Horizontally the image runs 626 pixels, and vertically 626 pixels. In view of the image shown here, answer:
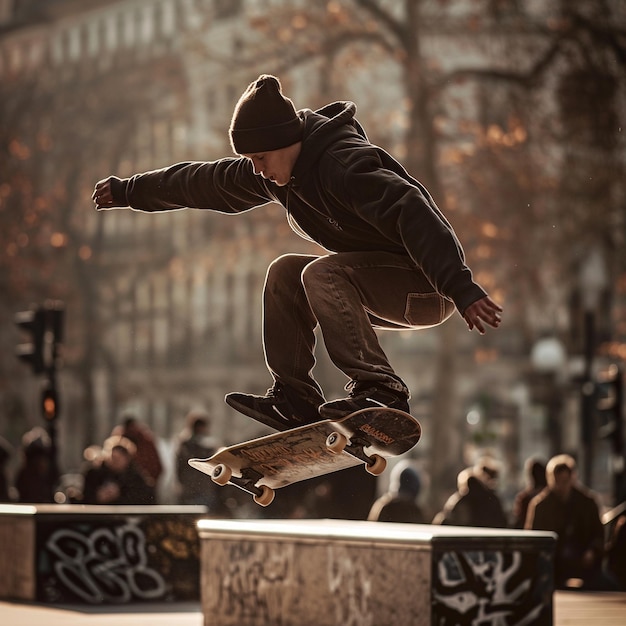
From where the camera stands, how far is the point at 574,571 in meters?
16.6

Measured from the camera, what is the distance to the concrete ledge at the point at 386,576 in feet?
39.8

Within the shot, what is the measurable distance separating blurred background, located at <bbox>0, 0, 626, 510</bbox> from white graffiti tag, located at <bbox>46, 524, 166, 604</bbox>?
2.86 metres

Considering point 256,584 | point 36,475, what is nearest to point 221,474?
point 256,584

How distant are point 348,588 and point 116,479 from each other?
477 centimetres

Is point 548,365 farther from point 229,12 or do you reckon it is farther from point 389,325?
point 389,325

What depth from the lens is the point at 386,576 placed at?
40.7ft

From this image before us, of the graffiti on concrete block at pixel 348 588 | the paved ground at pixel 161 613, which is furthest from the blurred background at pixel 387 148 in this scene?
the graffiti on concrete block at pixel 348 588

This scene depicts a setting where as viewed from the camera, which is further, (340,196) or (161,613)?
(161,613)

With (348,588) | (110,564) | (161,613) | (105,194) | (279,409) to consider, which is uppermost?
(105,194)

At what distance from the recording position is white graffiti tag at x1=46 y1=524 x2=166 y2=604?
690 inches

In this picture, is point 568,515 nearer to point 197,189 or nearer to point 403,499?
point 403,499

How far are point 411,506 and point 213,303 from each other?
168 feet

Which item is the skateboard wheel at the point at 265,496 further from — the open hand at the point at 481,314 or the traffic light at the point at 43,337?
the traffic light at the point at 43,337

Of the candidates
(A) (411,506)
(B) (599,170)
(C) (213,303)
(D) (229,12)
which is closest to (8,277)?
(D) (229,12)
